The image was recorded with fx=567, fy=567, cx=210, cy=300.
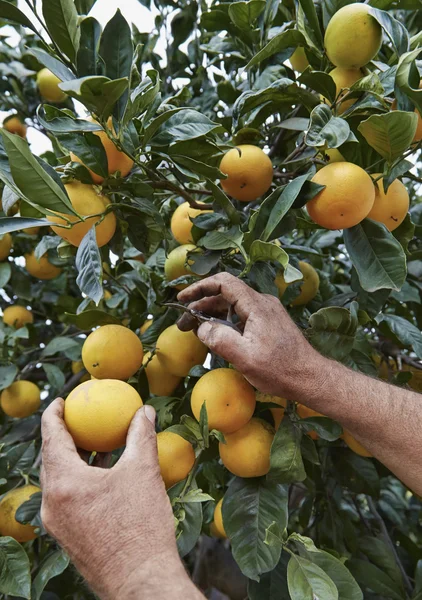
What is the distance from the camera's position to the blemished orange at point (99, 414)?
1117 mm

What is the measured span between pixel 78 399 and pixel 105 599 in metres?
0.37

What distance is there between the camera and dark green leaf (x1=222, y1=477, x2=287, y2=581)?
1220mm

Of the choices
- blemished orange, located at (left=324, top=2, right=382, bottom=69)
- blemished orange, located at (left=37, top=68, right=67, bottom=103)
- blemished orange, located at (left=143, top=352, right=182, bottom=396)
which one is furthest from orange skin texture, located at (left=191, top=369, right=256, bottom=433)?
blemished orange, located at (left=37, top=68, right=67, bottom=103)

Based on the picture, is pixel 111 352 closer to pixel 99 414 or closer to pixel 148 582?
pixel 99 414

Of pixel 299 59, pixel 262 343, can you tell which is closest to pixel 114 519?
pixel 262 343

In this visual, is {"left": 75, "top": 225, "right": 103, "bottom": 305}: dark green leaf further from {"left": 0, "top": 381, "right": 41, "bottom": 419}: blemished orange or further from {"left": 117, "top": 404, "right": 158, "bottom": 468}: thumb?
{"left": 0, "top": 381, "right": 41, "bottom": 419}: blemished orange

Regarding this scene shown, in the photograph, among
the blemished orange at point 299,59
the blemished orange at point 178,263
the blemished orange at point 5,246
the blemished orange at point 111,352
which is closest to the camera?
the blemished orange at point 111,352

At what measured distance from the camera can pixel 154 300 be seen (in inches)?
59.9

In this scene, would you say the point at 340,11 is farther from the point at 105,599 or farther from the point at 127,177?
the point at 105,599

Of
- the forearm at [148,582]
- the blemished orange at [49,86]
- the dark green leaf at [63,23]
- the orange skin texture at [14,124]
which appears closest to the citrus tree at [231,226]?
the dark green leaf at [63,23]

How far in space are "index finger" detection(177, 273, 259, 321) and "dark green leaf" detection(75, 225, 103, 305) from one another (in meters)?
0.26

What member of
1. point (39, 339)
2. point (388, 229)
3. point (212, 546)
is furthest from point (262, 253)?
point (212, 546)

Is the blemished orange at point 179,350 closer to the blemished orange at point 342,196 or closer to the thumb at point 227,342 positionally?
the thumb at point 227,342

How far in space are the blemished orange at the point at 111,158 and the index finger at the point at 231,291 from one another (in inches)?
12.6
